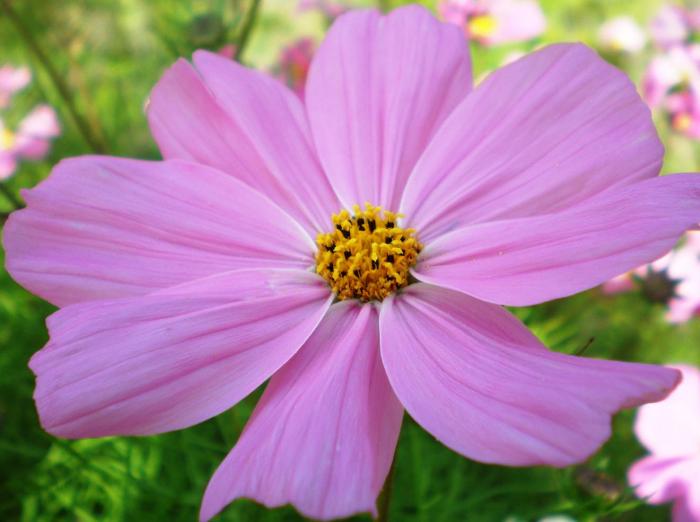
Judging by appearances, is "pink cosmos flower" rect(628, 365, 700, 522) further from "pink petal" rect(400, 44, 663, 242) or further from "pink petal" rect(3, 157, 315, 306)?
"pink petal" rect(3, 157, 315, 306)

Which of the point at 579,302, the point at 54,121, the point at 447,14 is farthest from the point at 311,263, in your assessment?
the point at 54,121

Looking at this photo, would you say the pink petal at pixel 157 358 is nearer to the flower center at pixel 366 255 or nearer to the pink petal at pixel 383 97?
the flower center at pixel 366 255

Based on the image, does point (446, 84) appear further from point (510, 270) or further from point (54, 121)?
point (54, 121)

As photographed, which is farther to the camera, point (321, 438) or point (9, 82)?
point (9, 82)

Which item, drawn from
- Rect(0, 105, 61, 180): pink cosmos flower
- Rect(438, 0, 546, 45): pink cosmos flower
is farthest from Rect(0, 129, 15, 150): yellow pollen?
Rect(438, 0, 546, 45): pink cosmos flower

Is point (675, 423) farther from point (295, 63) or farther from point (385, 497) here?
point (295, 63)

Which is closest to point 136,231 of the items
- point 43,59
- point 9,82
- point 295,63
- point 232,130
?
point 232,130
